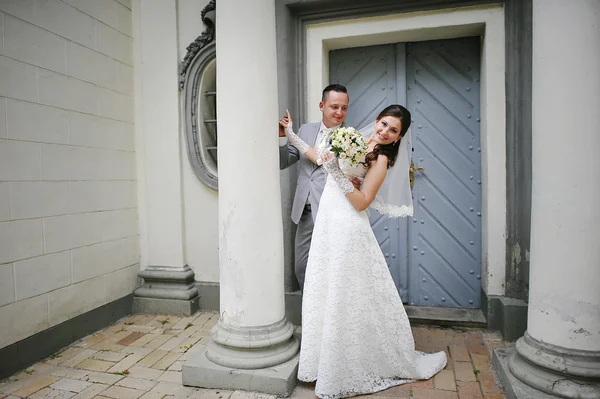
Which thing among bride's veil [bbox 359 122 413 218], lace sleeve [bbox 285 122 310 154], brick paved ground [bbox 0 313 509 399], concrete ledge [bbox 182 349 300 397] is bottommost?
brick paved ground [bbox 0 313 509 399]

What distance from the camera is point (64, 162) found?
377cm

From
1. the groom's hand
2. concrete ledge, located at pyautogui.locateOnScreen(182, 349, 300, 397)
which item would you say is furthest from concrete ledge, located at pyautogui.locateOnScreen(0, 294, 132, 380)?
the groom's hand

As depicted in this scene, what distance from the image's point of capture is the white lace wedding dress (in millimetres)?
2750

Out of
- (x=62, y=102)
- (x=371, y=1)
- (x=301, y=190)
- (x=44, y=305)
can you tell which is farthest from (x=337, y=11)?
(x=44, y=305)

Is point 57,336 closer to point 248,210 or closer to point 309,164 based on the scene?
point 248,210

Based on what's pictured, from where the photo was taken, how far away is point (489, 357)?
333 centimetres

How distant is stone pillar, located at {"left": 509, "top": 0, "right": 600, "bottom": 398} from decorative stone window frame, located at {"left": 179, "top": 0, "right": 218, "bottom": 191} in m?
3.08

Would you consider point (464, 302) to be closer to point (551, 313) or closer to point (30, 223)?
point (551, 313)

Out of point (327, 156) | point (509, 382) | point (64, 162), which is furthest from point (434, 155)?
point (64, 162)

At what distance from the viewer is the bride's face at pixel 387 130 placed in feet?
9.14

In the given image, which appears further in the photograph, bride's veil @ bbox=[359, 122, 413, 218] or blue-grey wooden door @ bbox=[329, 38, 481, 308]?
blue-grey wooden door @ bbox=[329, 38, 481, 308]

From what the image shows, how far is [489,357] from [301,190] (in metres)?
2.04

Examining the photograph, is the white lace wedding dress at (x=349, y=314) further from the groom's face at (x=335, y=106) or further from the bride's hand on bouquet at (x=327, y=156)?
the groom's face at (x=335, y=106)

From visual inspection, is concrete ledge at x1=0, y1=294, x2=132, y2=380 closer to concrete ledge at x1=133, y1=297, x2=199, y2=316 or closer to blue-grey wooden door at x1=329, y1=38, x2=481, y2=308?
concrete ledge at x1=133, y1=297, x2=199, y2=316
